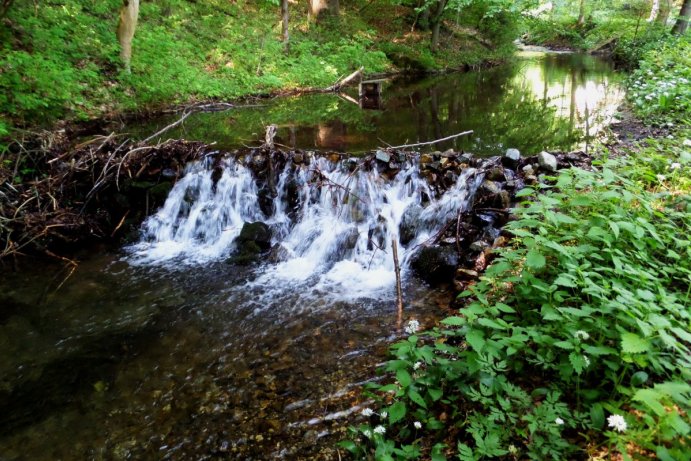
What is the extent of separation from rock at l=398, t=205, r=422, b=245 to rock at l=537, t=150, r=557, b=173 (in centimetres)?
199

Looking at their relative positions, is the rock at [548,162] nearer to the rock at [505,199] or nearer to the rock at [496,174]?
the rock at [496,174]

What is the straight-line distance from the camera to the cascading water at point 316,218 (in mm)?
5984

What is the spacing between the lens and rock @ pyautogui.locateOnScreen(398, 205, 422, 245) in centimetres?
633

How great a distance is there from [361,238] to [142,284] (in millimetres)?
3314

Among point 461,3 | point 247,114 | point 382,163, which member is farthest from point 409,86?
point 382,163

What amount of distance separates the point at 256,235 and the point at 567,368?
5.21m

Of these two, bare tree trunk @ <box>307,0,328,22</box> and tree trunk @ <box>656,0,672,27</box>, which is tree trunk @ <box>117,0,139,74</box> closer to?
bare tree trunk @ <box>307,0,328,22</box>

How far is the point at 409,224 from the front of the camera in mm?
6367

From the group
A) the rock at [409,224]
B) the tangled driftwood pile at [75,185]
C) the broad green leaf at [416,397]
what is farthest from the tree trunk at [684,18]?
the broad green leaf at [416,397]

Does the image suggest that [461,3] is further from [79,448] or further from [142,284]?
[79,448]

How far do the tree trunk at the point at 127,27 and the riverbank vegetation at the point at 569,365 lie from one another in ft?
40.8

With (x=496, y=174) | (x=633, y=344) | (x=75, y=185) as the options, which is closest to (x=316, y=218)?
(x=496, y=174)

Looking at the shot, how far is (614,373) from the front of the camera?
2.22 meters

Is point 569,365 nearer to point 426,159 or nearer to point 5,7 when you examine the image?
point 426,159
